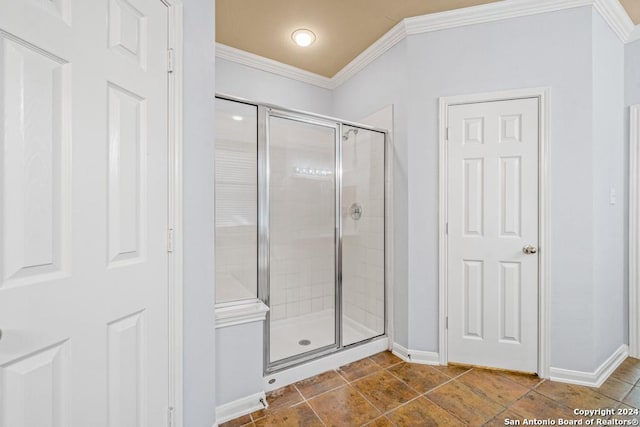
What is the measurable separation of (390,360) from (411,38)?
103 inches

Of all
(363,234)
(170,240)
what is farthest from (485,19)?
(170,240)

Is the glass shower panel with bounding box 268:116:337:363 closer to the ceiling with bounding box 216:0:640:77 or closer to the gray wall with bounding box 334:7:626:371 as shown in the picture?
the gray wall with bounding box 334:7:626:371

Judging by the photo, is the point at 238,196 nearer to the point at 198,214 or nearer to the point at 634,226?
the point at 198,214

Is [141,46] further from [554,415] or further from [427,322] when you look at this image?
[554,415]

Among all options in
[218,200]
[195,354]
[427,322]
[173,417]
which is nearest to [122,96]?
[218,200]

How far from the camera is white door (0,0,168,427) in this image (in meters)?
0.77

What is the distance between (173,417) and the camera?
50.5 inches

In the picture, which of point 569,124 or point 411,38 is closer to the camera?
point 569,124

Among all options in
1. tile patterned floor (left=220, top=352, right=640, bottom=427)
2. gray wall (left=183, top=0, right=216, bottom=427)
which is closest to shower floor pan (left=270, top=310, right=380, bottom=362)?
tile patterned floor (left=220, top=352, right=640, bottom=427)

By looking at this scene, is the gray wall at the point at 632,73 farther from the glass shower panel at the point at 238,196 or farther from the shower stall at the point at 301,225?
the glass shower panel at the point at 238,196

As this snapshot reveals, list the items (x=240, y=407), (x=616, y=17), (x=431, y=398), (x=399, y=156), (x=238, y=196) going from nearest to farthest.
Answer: (x=240, y=407)
(x=431, y=398)
(x=238, y=196)
(x=616, y=17)
(x=399, y=156)

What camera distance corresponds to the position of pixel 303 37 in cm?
256

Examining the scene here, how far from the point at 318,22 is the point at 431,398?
2.90 metres

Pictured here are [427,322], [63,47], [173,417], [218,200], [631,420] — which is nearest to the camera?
[63,47]
